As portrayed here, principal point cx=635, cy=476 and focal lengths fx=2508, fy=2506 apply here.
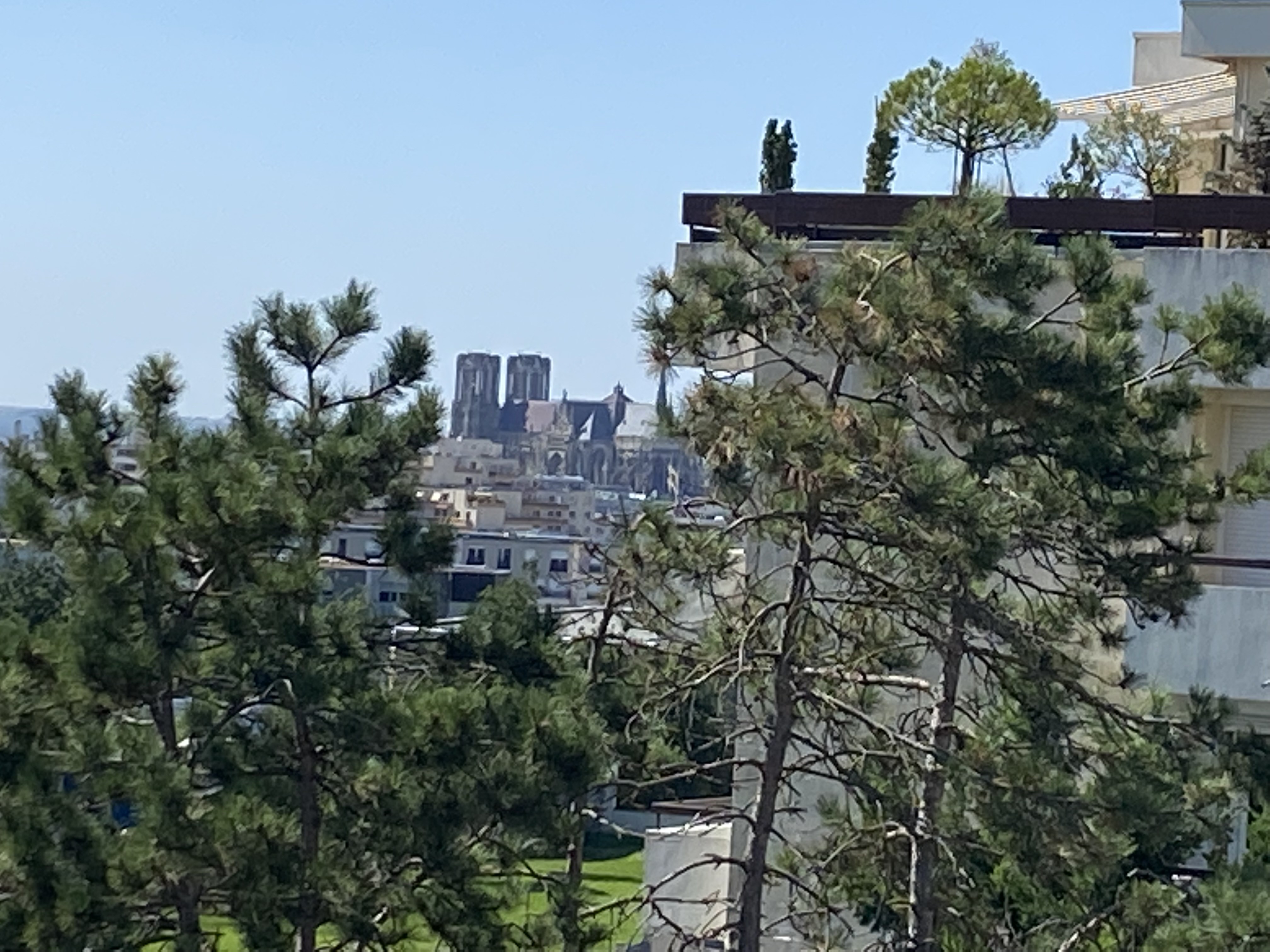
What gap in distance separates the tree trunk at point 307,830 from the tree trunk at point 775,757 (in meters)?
1.81

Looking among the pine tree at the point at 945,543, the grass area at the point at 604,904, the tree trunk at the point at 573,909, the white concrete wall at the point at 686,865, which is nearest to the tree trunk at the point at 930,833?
the pine tree at the point at 945,543

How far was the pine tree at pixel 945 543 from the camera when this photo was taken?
1027 cm

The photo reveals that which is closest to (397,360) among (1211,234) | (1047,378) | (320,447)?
(320,447)

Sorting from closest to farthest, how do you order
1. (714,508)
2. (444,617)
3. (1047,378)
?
(1047,378)
(714,508)
(444,617)

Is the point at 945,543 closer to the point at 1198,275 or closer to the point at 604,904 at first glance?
the point at 604,904

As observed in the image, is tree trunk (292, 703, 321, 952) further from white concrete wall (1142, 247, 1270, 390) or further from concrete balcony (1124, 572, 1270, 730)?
white concrete wall (1142, 247, 1270, 390)

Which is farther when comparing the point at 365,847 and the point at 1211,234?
the point at 1211,234

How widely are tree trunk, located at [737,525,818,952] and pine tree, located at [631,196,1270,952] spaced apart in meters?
0.01

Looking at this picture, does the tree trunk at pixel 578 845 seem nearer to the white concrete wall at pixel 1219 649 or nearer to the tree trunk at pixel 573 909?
the tree trunk at pixel 573 909

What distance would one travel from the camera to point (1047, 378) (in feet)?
33.8

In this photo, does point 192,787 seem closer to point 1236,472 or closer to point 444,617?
point 444,617

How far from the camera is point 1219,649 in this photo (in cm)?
1302

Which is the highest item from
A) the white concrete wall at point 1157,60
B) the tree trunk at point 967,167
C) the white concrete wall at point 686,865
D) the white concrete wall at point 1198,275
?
the white concrete wall at point 1157,60

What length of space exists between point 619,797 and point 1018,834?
187cm
